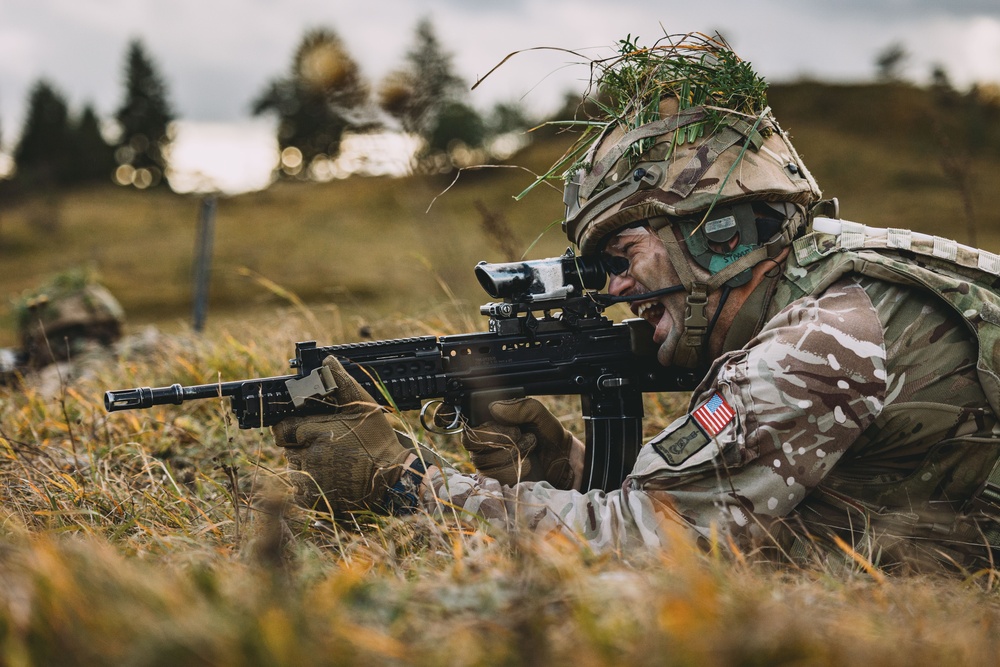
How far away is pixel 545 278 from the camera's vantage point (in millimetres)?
3637

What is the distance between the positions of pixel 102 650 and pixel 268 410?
174 cm

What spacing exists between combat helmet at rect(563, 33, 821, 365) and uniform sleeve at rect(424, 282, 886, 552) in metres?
0.48

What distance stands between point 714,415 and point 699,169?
97 centimetres

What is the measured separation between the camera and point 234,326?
262 inches

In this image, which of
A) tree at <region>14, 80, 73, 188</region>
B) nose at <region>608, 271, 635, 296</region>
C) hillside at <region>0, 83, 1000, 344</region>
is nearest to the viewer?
nose at <region>608, 271, 635, 296</region>

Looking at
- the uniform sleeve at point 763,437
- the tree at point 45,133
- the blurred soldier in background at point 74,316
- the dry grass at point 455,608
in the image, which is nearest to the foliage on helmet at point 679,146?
the uniform sleeve at point 763,437

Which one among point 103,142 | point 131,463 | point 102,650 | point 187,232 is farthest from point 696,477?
point 103,142

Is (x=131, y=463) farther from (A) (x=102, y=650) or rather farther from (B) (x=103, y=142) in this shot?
(B) (x=103, y=142)

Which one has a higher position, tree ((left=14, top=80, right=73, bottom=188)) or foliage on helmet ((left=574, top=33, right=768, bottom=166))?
tree ((left=14, top=80, right=73, bottom=188))

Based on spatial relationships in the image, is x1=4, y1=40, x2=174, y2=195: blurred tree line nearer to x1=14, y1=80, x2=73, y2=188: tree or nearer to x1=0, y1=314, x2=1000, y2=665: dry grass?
x1=14, y1=80, x2=73, y2=188: tree

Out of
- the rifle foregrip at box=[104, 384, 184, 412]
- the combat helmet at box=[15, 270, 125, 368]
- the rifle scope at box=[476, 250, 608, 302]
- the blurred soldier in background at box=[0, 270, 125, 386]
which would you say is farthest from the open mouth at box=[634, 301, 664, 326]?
the combat helmet at box=[15, 270, 125, 368]

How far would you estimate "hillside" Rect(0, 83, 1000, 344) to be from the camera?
26625 mm

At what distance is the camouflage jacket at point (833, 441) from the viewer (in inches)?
107

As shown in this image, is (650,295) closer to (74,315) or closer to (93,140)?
(74,315)
